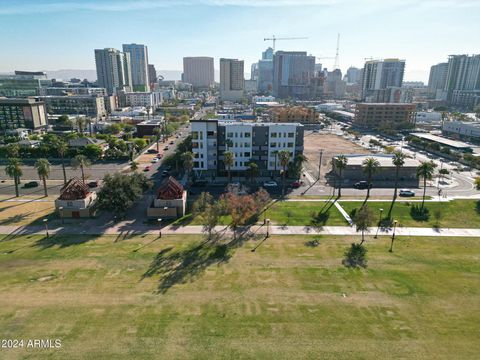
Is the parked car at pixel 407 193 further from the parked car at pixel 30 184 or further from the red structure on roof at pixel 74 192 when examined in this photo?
the parked car at pixel 30 184

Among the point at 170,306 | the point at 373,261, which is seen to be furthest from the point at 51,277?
the point at 373,261

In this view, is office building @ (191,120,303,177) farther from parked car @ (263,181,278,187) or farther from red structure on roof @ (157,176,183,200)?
red structure on roof @ (157,176,183,200)

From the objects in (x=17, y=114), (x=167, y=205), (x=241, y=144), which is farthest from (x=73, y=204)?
(x=17, y=114)

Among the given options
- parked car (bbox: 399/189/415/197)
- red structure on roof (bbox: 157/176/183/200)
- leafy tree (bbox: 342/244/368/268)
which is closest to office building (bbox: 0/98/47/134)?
red structure on roof (bbox: 157/176/183/200)

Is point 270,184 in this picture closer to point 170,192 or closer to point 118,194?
point 170,192

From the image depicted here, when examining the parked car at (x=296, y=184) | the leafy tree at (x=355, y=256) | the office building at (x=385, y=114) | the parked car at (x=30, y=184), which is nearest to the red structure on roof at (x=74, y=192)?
the parked car at (x=30, y=184)
